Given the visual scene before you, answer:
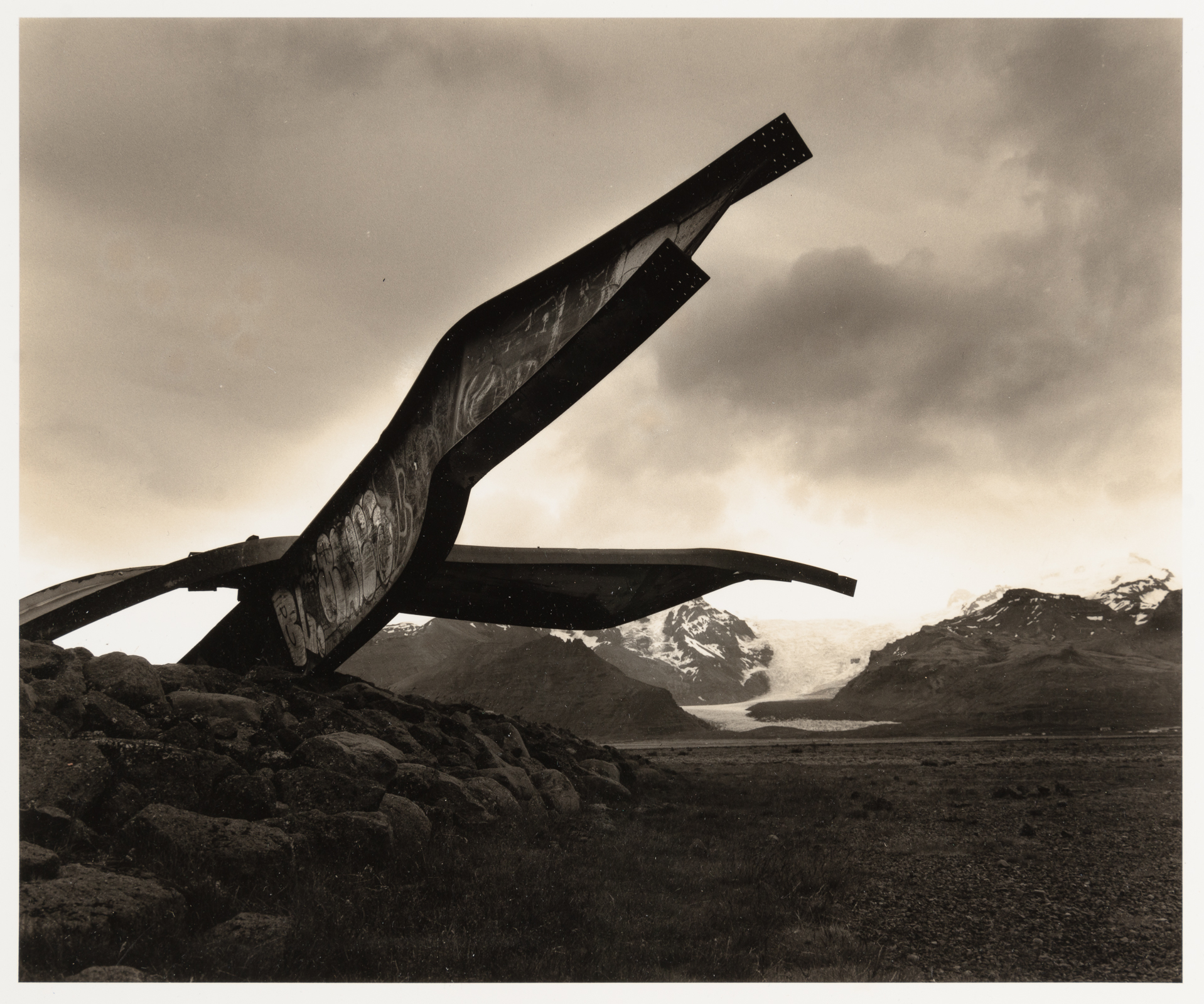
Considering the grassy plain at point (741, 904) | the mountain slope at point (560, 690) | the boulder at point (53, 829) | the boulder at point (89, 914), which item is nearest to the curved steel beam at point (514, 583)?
the grassy plain at point (741, 904)

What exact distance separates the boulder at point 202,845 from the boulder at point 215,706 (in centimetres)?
232

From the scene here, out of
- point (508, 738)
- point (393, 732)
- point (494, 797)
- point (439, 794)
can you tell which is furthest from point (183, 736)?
point (508, 738)

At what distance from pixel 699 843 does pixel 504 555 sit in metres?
4.51

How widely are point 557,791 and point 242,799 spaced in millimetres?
4419

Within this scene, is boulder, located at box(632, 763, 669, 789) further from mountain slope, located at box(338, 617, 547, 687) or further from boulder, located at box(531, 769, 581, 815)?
mountain slope, located at box(338, 617, 547, 687)

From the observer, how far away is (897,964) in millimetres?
4594

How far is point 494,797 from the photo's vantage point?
8.37 meters

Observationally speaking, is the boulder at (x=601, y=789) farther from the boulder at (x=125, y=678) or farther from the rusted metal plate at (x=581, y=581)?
the boulder at (x=125, y=678)

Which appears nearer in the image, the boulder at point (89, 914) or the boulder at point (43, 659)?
the boulder at point (89, 914)

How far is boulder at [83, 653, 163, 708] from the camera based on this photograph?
24.3ft

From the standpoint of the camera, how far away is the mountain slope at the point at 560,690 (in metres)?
43.1

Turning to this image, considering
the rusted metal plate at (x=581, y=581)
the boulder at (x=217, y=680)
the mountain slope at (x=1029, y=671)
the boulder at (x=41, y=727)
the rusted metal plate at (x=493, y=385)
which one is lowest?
the mountain slope at (x=1029, y=671)

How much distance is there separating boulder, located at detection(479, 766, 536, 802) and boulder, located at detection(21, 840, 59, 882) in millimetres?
4835

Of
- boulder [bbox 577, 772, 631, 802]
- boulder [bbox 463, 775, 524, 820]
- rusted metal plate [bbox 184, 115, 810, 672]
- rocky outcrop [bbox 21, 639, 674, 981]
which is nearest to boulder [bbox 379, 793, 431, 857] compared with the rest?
rocky outcrop [bbox 21, 639, 674, 981]
